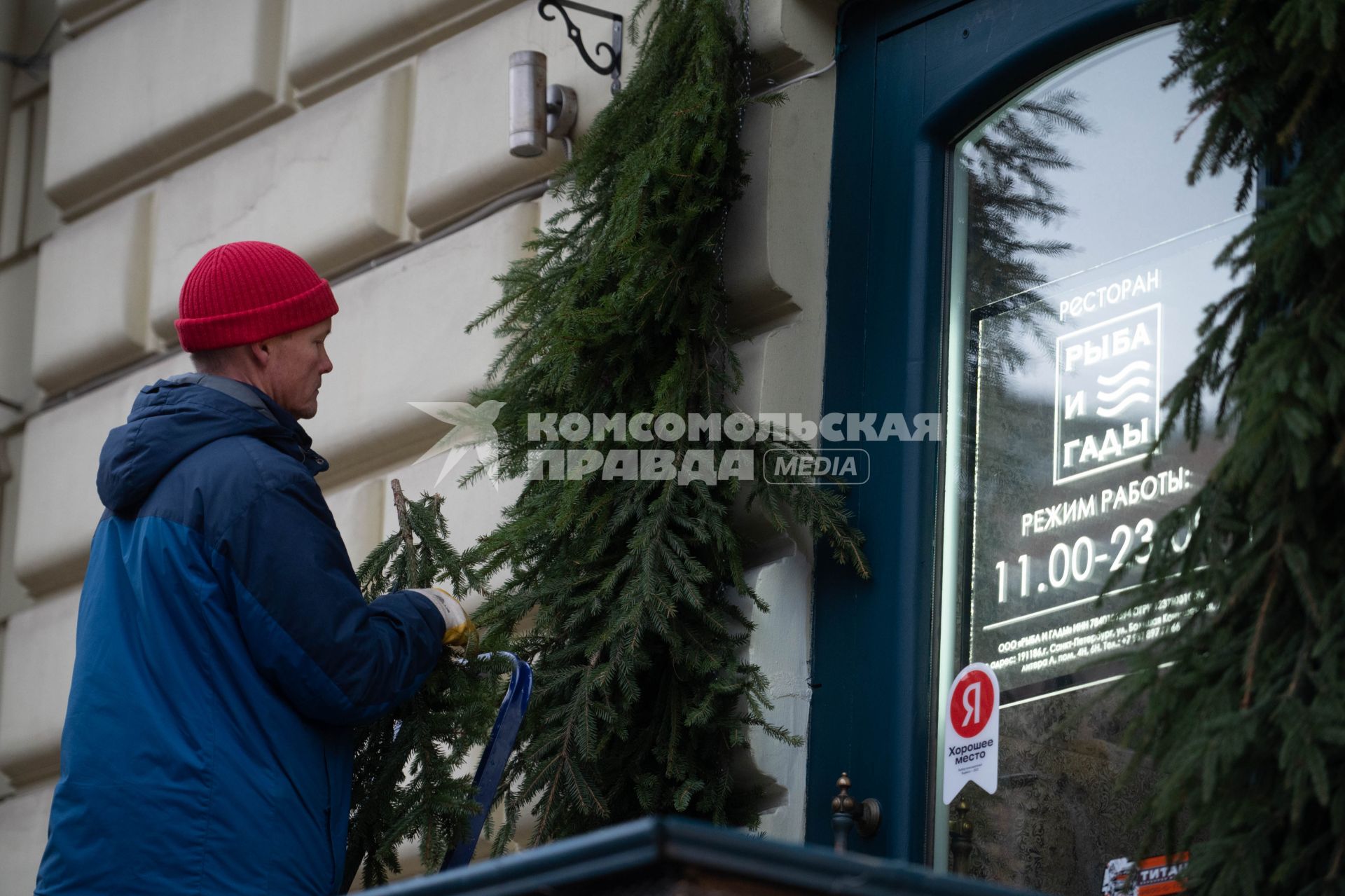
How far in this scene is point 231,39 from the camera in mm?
5879

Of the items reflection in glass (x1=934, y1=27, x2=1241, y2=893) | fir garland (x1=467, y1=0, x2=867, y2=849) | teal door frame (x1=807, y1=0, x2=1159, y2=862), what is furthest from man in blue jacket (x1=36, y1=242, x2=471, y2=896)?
reflection in glass (x1=934, y1=27, x2=1241, y2=893)

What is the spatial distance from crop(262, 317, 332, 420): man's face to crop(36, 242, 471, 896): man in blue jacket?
89mm

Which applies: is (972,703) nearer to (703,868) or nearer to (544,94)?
(703,868)

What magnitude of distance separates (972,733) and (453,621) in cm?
102

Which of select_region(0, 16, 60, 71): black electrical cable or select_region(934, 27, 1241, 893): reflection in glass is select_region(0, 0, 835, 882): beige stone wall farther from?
select_region(934, 27, 1241, 893): reflection in glass

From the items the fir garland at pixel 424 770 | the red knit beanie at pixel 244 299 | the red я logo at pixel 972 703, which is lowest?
the fir garland at pixel 424 770

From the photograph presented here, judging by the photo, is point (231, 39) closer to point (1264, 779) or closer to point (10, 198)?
point (10, 198)

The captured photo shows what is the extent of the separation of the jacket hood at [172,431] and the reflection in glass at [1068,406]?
138 cm

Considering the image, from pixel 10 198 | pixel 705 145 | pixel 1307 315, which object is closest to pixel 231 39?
pixel 10 198

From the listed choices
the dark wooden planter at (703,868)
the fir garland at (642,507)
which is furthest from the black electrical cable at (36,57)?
the dark wooden planter at (703,868)

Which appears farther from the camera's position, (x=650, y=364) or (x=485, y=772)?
(x=650, y=364)

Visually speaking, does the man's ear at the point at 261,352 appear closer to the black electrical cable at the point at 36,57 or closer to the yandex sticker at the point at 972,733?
the yandex sticker at the point at 972,733

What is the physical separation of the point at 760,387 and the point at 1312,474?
151cm

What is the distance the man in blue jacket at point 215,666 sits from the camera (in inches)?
119
